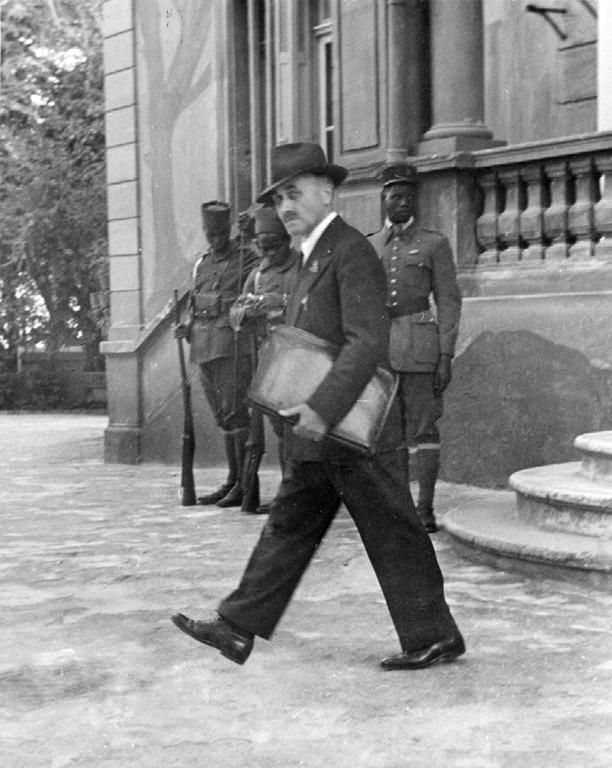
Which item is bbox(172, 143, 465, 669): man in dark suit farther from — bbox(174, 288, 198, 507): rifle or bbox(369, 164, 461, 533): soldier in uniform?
bbox(174, 288, 198, 507): rifle

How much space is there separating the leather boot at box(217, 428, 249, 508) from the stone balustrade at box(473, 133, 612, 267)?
229cm

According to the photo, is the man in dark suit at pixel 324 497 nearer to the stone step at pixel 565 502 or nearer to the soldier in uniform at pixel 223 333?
the stone step at pixel 565 502

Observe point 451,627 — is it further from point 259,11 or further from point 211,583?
point 259,11

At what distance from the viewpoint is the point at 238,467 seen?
1041 cm

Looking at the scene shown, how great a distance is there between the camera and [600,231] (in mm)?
10156

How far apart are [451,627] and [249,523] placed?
13.3 feet

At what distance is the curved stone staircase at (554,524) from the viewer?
22.5ft

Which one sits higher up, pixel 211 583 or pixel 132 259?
pixel 132 259

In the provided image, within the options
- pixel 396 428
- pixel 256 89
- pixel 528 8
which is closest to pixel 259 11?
pixel 256 89

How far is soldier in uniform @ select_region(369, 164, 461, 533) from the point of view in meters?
8.58

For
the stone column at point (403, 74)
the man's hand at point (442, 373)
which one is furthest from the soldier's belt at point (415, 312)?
the stone column at point (403, 74)

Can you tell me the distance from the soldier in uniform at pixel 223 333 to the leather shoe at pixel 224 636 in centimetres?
493

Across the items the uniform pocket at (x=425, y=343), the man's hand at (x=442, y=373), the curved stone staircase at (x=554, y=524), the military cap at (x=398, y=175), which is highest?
the military cap at (x=398, y=175)

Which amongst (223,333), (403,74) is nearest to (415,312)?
(223,333)
